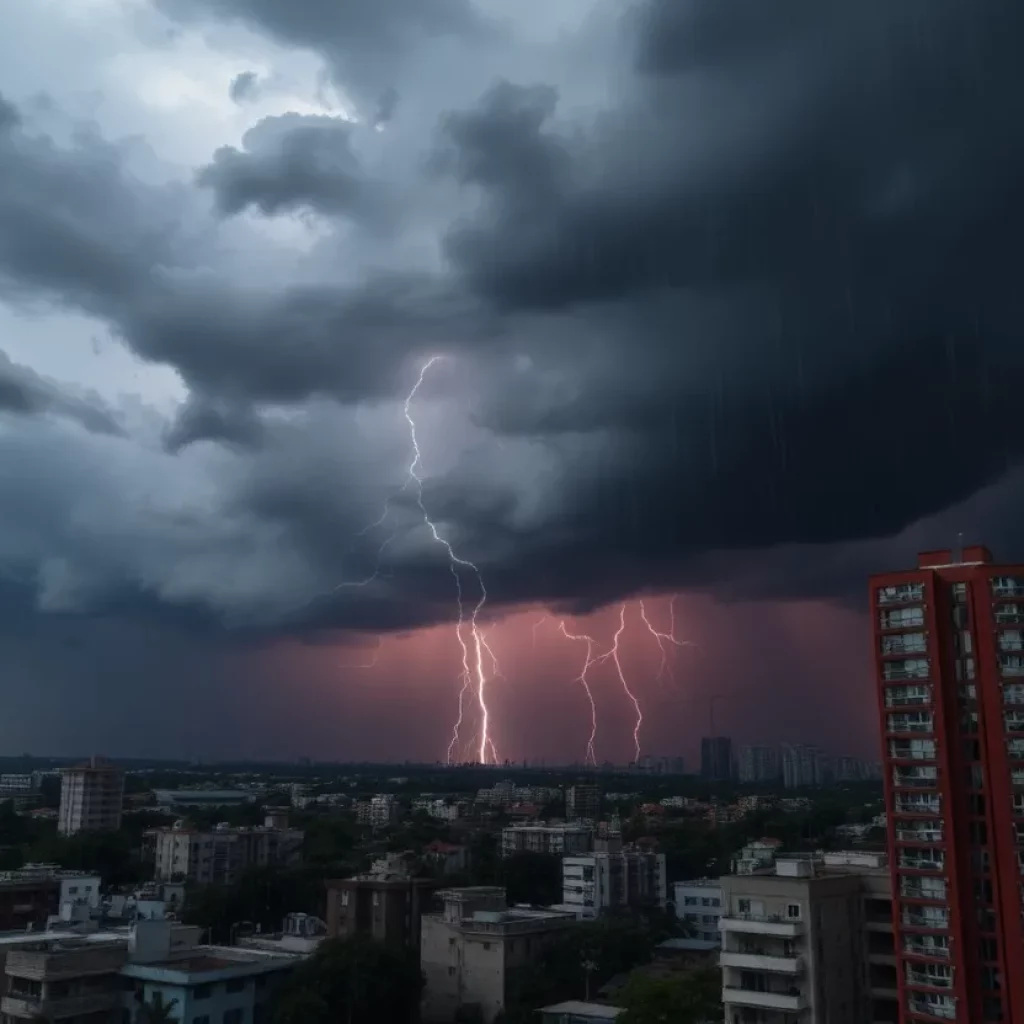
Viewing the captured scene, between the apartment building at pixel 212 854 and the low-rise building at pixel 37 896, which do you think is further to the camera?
the apartment building at pixel 212 854

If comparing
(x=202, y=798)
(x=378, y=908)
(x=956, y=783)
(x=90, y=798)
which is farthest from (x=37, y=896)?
(x=202, y=798)

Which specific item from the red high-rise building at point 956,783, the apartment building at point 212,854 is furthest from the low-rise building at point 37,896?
the red high-rise building at point 956,783

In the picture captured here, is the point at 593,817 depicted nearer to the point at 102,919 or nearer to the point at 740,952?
the point at 102,919

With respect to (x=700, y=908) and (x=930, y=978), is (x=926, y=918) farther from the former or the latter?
(x=700, y=908)

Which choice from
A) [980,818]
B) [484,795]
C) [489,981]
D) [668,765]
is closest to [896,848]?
[980,818]

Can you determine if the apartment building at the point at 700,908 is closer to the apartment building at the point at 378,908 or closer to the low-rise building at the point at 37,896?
the apartment building at the point at 378,908

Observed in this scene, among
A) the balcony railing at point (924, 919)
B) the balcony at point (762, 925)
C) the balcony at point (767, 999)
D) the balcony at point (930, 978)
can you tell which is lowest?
the balcony at point (767, 999)
